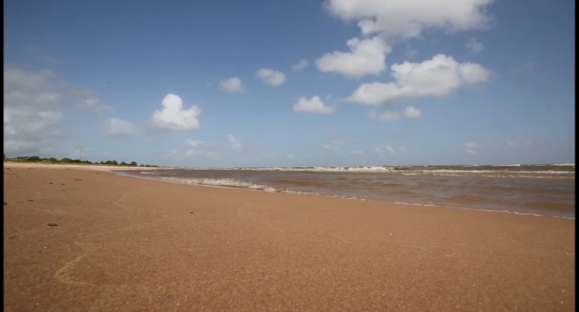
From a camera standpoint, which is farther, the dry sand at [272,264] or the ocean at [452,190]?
the ocean at [452,190]

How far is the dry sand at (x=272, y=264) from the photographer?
2510mm

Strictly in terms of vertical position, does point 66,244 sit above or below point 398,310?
above

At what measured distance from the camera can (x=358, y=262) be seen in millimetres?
3502

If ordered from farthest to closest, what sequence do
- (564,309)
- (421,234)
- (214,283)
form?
1. (421,234)
2. (214,283)
3. (564,309)

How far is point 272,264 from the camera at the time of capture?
334cm

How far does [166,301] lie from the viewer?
2.43 m

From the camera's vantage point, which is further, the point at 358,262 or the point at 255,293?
the point at 358,262

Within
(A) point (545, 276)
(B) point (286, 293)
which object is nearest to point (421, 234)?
(A) point (545, 276)

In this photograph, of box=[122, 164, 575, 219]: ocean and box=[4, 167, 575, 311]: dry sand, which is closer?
box=[4, 167, 575, 311]: dry sand

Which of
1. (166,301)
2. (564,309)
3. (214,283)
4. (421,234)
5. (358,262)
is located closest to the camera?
(166,301)

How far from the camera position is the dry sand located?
2.51 m

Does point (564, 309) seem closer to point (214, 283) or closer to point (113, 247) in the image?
point (214, 283)

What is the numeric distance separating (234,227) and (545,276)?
13.7 ft

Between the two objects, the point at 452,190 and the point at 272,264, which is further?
the point at 452,190
